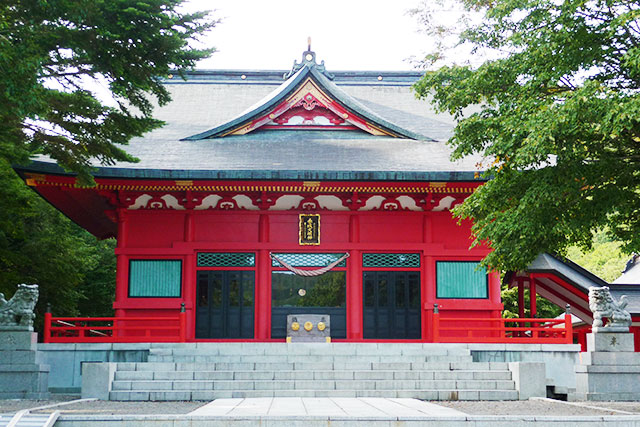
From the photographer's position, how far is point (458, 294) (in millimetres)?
19250

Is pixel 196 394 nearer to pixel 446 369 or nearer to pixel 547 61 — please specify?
pixel 446 369

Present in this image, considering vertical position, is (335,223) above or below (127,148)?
below

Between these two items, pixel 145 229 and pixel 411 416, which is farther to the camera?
pixel 145 229

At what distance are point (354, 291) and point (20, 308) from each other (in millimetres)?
8197

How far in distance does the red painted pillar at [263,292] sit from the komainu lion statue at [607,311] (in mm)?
8028

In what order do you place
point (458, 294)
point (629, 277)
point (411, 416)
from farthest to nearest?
point (629, 277)
point (458, 294)
point (411, 416)

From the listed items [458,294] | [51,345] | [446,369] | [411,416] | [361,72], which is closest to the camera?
[411,416]

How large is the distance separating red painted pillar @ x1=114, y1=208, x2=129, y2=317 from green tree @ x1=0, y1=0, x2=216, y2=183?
164 inches

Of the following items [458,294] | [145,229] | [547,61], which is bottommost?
[458,294]

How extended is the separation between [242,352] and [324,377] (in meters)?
2.39

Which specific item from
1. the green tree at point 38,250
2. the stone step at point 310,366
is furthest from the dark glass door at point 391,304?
the green tree at point 38,250

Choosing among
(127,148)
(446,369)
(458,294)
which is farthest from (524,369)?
(127,148)

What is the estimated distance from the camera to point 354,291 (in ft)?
63.5

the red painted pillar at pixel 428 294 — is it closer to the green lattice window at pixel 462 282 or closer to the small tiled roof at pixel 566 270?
the green lattice window at pixel 462 282
